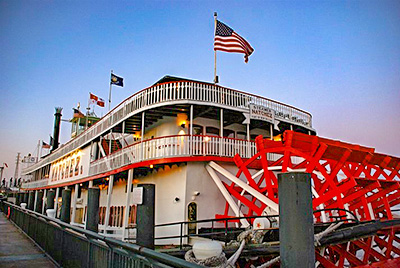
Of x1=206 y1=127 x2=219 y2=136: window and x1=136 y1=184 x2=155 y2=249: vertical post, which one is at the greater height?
x1=206 y1=127 x2=219 y2=136: window

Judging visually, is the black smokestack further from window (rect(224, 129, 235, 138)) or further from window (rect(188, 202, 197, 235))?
window (rect(188, 202, 197, 235))

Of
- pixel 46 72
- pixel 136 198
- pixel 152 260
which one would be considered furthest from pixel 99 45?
pixel 152 260

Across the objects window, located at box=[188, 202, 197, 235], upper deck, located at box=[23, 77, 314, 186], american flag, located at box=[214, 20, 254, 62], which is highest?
american flag, located at box=[214, 20, 254, 62]

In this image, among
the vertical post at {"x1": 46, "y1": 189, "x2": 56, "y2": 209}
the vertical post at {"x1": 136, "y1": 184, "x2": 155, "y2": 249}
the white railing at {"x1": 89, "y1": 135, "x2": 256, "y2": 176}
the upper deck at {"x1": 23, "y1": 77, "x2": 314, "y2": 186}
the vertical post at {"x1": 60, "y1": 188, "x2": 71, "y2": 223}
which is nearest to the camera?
the vertical post at {"x1": 136, "y1": 184, "x2": 155, "y2": 249}

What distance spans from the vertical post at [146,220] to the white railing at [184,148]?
6428mm

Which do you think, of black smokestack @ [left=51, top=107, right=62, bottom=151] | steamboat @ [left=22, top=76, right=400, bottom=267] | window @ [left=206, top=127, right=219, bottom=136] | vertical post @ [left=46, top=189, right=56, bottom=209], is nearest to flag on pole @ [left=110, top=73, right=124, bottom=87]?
steamboat @ [left=22, top=76, right=400, bottom=267]

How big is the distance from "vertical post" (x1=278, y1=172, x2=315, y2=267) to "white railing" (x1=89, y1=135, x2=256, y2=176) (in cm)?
783

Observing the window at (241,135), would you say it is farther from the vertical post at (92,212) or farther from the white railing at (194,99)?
the vertical post at (92,212)

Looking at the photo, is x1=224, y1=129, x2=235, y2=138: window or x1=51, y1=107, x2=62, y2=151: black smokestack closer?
x1=224, y1=129, x2=235, y2=138: window

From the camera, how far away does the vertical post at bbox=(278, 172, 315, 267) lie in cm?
211

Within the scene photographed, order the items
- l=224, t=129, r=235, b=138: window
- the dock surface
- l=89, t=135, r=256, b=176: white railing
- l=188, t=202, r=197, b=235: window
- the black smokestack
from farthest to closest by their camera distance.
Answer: the black smokestack → l=224, t=129, r=235, b=138: window → l=89, t=135, r=256, b=176: white railing → l=188, t=202, r=197, b=235: window → the dock surface

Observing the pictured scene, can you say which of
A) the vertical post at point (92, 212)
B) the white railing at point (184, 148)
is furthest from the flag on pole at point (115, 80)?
the vertical post at point (92, 212)

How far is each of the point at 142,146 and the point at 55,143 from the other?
28327 millimetres

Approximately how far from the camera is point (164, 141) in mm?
10242
